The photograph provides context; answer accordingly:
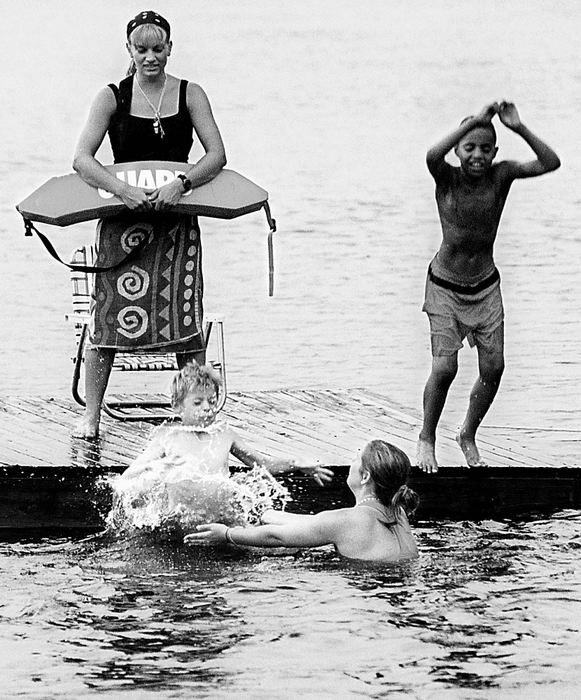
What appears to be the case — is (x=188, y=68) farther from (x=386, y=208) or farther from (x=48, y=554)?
(x=48, y=554)

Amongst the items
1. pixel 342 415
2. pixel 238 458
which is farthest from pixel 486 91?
pixel 238 458

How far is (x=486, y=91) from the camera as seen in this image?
2302cm

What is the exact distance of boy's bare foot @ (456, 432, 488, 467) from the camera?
6.86 meters

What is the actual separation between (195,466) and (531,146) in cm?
197

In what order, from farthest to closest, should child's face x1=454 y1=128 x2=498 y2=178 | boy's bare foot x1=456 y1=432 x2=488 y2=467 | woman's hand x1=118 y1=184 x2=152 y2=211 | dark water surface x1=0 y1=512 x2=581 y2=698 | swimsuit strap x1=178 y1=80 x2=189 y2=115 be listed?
boy's bare foot x1=456 y1=432 x2=488 y2=467 → swimsuit strap x1=178 y1=80 x2=189 y2=115 → woman's hand x1=118 y1=184 x2=152 y2=211 → child's face x1=454 y1=128 x2=498 y2=178 → dark water surface x1=0 y1=512 x2=581 y2=698

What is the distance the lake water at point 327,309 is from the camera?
4926mm

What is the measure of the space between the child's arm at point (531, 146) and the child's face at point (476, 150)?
0.11 meters

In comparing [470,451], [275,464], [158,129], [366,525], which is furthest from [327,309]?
[366,525]

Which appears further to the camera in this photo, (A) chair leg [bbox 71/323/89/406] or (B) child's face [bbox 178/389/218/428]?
(A) chair leg [bbox 71/323/89/406]

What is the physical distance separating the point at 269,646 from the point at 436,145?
2412 millimetres

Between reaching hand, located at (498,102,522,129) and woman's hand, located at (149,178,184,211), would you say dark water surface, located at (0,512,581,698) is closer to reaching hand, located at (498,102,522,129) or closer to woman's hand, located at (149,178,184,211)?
woman's hand, located at (149,178,184,211)

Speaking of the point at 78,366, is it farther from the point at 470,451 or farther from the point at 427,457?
the point at 470,451

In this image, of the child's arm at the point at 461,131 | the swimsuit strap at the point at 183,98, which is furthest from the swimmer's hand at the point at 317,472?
the swimsuit strap at the point at 183,98

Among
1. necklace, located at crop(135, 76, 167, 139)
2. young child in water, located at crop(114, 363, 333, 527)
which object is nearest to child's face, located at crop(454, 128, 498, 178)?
necklace, located at crop(135, 76, 167, 139)
